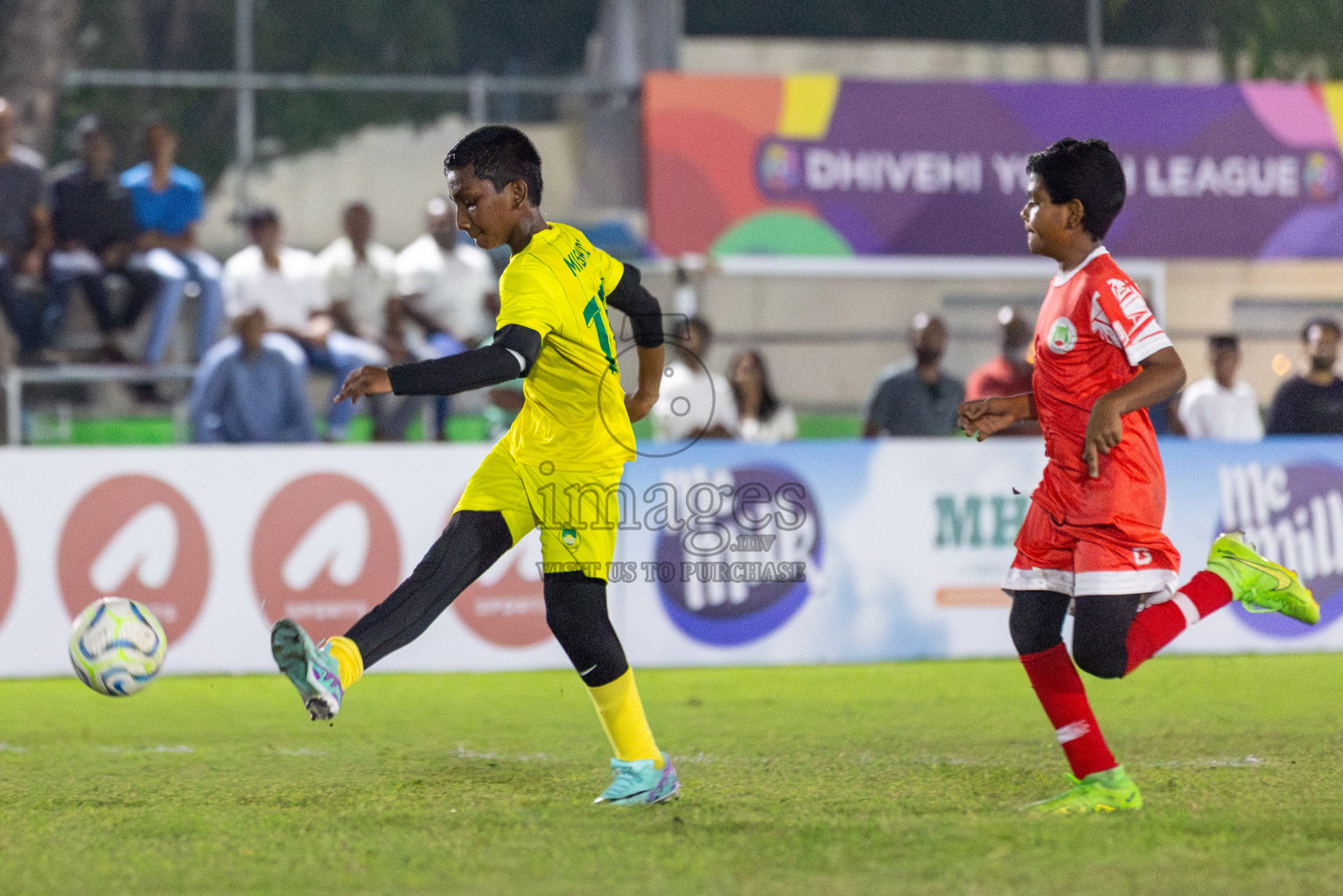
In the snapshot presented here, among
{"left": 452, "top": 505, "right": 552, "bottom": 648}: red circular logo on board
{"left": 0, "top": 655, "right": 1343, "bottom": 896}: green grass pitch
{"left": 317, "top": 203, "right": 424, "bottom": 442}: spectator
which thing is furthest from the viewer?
{"left": 317, "top": 203, "right": 424, "bottom": 442}: spectator

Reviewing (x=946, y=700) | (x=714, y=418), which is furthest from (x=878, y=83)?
(x=946, y=700)

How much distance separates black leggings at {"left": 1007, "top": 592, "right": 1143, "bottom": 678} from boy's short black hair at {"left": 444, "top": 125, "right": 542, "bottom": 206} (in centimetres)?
201

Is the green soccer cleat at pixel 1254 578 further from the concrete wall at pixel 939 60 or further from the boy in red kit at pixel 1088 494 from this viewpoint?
the concrete wall at pixel 939 60

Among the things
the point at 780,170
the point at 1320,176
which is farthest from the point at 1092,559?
the point at 1320,176

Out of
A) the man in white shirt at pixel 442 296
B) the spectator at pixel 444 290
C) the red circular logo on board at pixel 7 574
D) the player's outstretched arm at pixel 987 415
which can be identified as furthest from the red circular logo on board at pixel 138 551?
the player's outstretched arm at pixel 987 415

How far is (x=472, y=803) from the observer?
5379 mm

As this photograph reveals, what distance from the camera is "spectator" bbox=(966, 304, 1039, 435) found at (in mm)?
10656

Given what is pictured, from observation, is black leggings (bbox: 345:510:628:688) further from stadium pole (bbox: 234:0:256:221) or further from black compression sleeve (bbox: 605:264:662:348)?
stadium pole (bbox: 234:0:256:221)

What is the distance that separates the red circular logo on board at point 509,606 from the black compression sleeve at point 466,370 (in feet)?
14.7

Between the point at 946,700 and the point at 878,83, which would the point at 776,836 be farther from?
the point at 878,83

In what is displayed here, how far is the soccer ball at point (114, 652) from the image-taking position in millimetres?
5500

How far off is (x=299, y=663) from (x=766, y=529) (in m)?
4.97

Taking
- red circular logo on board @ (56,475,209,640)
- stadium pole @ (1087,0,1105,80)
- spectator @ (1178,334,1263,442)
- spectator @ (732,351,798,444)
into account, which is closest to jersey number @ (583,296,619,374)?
red circular logo on board @ (56,475,209,640)

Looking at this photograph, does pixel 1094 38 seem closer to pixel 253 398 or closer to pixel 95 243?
pixel 253 398
